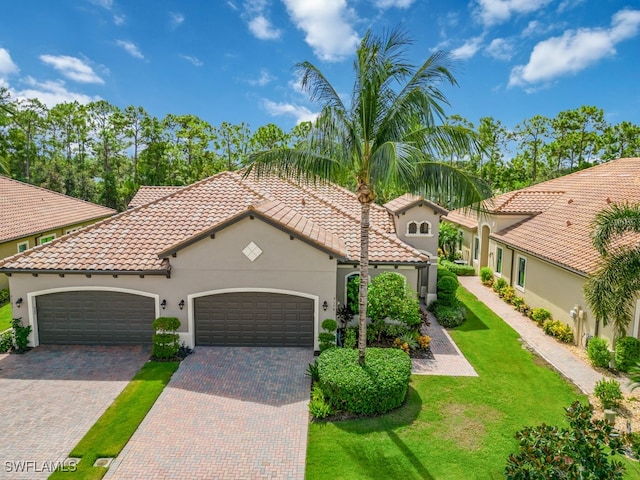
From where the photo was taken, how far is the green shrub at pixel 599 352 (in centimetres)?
1394

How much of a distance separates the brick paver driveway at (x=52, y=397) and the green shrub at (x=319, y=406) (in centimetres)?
590

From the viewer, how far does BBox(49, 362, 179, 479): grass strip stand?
29.7ft

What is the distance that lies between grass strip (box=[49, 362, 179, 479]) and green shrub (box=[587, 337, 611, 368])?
579 inches

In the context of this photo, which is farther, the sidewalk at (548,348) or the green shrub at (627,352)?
the sidewalk at (548,348)

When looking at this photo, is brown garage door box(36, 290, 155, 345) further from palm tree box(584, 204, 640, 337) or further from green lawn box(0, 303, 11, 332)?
palm tree box(584, 204, 640, 337)

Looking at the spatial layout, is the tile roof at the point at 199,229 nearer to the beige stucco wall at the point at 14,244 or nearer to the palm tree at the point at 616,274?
the palm tree at the point at 616,274

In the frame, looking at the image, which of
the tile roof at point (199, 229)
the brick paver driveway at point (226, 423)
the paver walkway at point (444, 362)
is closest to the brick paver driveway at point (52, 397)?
the brick paver driveway at point (226, 423)

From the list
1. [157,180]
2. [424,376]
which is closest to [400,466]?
[424,376]

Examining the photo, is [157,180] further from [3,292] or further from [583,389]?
[583,389]

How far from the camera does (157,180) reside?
160 ft

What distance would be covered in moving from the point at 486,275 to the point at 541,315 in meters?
7.58

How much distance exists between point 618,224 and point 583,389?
5531 mm

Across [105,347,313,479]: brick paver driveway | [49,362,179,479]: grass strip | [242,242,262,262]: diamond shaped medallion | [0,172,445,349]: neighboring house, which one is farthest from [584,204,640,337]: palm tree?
[49,362,179,479]: grass strip

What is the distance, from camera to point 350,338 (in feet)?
48.8
